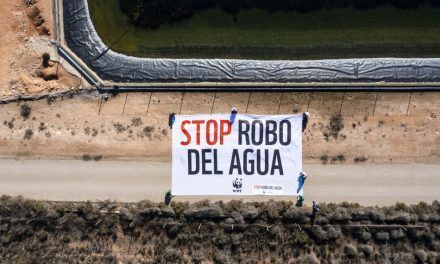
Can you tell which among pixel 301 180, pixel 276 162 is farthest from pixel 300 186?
pixel 276 162

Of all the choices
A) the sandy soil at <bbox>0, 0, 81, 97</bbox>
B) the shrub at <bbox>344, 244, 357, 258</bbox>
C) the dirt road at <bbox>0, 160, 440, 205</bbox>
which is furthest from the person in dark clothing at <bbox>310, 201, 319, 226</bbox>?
the sandy soil at <bbox>0, 0, 81, 97</bbox>

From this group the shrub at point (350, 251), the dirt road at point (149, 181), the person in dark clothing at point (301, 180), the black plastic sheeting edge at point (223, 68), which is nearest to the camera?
the shrub at point (350, 251)

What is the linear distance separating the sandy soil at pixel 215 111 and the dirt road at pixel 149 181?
0.50 m

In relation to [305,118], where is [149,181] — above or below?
below

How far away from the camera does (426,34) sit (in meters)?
23.6

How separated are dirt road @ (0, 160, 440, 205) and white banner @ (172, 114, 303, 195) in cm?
59

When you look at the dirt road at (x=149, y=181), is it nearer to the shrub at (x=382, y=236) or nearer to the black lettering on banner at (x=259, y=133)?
the shrub at (x=382, y=236)

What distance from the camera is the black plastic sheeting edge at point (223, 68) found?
2286cm

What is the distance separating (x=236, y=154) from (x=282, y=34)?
6829 millimetres

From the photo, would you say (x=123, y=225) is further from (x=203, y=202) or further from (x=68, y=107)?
(x=68, y=107)

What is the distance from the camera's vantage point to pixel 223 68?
76.0 ft

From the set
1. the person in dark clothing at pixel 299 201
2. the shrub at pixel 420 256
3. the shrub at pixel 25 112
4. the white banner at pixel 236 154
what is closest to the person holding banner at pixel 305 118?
the white banner at pixel 236 154

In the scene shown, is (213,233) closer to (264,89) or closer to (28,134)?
(264,89)

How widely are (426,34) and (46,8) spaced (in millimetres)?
19809
